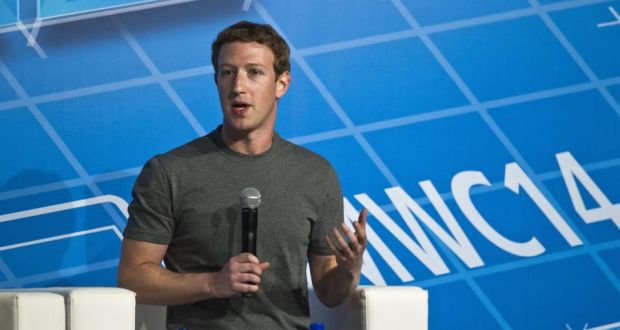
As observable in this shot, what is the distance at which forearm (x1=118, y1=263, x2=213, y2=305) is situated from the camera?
2711 mm

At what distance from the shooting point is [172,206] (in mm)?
2867

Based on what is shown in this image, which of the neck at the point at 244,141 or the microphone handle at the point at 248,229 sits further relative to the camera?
the neck at the point at 244,141

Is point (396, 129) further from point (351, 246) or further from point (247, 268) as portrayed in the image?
point (247, 268)

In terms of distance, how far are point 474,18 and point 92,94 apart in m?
1.51

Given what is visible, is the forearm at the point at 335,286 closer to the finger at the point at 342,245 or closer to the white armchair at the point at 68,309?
the finger at the point at 342,245

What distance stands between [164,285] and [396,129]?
54.3 inches

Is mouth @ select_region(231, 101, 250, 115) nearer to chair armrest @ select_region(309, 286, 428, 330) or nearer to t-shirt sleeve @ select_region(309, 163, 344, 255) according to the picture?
t-shirt sleeve @ select_region(309, 163, 344, 255)

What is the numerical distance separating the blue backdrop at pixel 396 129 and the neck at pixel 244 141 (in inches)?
28.3

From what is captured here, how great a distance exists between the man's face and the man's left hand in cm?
44

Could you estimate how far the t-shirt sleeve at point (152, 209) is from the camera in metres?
2.83

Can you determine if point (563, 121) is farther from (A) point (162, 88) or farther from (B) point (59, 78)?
(B) point (59, 78)

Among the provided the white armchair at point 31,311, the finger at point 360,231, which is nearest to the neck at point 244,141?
the finger at point 360,231

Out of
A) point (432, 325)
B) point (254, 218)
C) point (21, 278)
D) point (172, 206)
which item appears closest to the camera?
point (254, 218)

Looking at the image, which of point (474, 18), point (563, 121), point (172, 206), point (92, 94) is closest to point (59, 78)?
point (92, 94)
